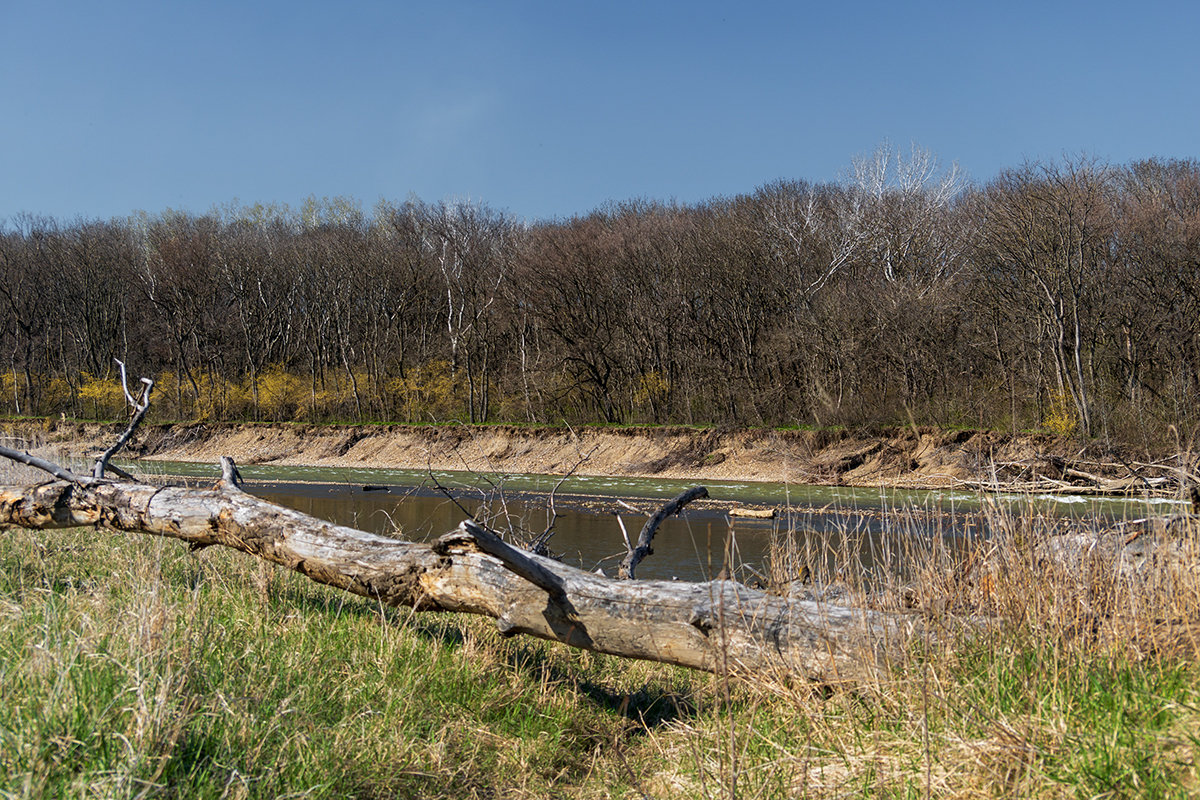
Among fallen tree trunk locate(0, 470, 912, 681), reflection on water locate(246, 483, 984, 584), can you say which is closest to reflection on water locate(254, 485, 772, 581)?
reflection on water locate(246, 483, 984, 584)

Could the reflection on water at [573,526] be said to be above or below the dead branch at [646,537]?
below

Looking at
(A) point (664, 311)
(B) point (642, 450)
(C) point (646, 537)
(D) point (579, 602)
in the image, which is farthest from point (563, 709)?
(A) point (664, 311)

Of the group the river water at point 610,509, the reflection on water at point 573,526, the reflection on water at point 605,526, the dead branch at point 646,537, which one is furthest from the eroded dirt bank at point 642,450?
the dead branch at point 646,537

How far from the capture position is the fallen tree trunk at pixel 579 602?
4.48m

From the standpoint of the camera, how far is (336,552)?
18.3 ft

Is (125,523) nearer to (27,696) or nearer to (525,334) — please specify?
(27,696)

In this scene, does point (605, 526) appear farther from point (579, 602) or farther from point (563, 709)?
point (579, 602)

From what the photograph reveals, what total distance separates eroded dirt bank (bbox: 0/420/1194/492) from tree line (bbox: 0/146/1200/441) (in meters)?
1.43

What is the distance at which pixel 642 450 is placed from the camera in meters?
31.6

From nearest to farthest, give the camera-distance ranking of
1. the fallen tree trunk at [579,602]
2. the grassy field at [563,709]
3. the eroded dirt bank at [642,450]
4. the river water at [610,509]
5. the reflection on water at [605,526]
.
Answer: the grassy field at [563,709]
the fallen tree trunk at [579,602]
the river water at [610,509]
the reflection on water at [605,526]
the eroded dirt bank at [642,450]

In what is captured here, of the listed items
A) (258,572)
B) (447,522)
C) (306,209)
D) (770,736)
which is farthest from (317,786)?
(306,209)

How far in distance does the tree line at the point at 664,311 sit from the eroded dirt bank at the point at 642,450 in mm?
1426

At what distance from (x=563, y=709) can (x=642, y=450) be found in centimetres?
2673

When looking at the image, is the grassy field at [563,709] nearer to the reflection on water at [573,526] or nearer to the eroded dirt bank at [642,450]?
the reflection on water at [573,526]
